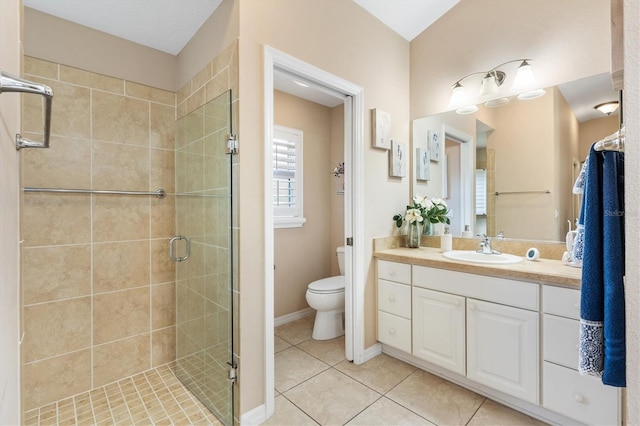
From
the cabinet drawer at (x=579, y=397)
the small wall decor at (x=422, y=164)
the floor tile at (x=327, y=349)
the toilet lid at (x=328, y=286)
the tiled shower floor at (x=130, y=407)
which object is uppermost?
the small wall decor at (x=422, y=164)

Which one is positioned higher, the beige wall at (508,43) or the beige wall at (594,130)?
the beige wall at (508,43)

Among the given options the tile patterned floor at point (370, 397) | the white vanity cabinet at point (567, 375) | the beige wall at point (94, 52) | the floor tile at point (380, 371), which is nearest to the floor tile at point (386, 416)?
the tile patterned floor at point (370, 397)

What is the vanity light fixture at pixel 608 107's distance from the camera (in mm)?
1719

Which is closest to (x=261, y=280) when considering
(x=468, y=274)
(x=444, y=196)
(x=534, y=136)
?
(x=468, y=274)

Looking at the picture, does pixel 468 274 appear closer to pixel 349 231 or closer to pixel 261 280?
pixel 349 231

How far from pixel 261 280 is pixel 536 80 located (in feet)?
7.42

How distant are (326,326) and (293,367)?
1.79 ft

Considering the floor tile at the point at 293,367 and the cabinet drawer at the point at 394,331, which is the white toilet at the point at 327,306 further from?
the cabinet drawer at the point at 394,331

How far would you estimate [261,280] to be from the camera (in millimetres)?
1639

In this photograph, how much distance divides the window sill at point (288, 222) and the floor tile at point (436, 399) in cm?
172

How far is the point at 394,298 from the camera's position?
219cm

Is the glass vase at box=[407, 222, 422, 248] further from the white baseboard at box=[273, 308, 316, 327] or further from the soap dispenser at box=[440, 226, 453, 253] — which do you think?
the white baseboard at box=[273, 308, 316, 327]

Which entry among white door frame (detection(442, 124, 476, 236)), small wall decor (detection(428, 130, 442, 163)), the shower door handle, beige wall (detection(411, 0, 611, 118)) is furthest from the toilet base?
beige wall (detection(411, 0, 611, 118))

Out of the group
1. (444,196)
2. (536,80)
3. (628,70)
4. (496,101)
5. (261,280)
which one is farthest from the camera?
(444,196)
